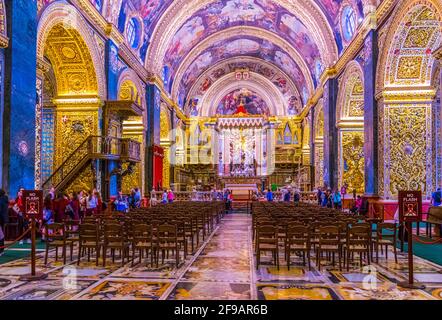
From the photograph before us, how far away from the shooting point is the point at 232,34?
3216 centimetres

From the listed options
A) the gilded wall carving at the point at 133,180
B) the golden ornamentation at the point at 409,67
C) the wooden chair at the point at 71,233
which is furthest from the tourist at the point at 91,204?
the golden ornamentation at the point at 409,67

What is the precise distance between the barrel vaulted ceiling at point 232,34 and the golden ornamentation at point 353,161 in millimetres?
4863

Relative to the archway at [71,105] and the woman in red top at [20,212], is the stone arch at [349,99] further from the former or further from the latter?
the woman in red top at [20,212]

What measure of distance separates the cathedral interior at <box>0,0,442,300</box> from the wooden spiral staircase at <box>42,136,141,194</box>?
83 mm

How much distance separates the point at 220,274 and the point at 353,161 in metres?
17.1

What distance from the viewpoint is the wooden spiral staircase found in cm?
1560

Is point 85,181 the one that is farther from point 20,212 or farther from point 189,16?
point 189,16

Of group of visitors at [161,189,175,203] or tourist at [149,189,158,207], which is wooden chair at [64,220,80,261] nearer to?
group of visitors at [161,189,175,203]

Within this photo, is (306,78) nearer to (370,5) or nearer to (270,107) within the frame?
(270,107)

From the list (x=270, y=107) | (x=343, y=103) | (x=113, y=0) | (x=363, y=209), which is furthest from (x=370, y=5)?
(x=270, y=107)

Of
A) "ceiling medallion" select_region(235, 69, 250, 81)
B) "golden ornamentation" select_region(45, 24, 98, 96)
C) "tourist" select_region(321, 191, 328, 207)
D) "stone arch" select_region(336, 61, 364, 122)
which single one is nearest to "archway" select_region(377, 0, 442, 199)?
"stone arch" select_region(336, 61, 364, 122)

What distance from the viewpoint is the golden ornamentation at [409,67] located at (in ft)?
50.6

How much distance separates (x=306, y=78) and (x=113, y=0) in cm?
1796

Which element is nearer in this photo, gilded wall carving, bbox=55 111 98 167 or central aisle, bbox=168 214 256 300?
central aisle, bbox=168 214 256 300
